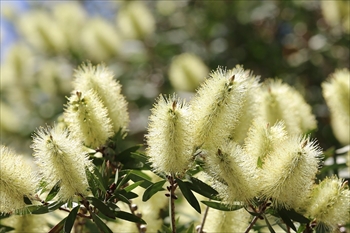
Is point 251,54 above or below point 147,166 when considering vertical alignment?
above

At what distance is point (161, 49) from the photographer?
4.10 meters

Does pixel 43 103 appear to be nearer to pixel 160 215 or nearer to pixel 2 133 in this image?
pixel 2 133

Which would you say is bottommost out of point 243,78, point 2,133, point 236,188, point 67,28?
point 236,188

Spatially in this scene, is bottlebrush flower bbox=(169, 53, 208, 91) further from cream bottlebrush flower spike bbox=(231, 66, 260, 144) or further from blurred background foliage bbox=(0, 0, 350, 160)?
cream bottlebrush flower spike bbox=(231, 66, 260, 144)

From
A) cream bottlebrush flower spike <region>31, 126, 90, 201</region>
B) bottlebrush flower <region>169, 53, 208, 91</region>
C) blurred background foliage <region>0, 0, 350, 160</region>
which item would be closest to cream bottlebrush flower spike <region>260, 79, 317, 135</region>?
cream bottlebrush flower spike <region>31, 126, 90, 201</region>

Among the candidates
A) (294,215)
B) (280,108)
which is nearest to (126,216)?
(294,215)

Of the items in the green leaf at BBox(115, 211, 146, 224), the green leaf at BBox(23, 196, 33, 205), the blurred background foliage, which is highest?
the blurred background foliage

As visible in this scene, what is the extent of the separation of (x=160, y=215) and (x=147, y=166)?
1.10 feet

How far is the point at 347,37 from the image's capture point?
3.62 metres

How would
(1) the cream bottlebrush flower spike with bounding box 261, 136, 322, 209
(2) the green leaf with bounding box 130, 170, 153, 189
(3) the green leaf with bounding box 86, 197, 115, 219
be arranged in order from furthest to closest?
(2) the green leaf with bounding box 130, 170, 153, 189 → (3) the green leaf with bounding box 86, 197, 115, 219 → (1) the cream bottlebrush flower spike with bounding box 261, 136, 322, 209

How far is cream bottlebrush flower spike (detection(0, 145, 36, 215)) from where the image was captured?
1257 mm

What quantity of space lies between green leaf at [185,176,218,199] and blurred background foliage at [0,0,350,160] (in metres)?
1.80

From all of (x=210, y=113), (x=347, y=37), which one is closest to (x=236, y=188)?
(x=210, y=113)

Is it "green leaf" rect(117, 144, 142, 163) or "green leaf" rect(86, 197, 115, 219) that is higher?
"green leaf" rect(117, 144, 142, 163)
